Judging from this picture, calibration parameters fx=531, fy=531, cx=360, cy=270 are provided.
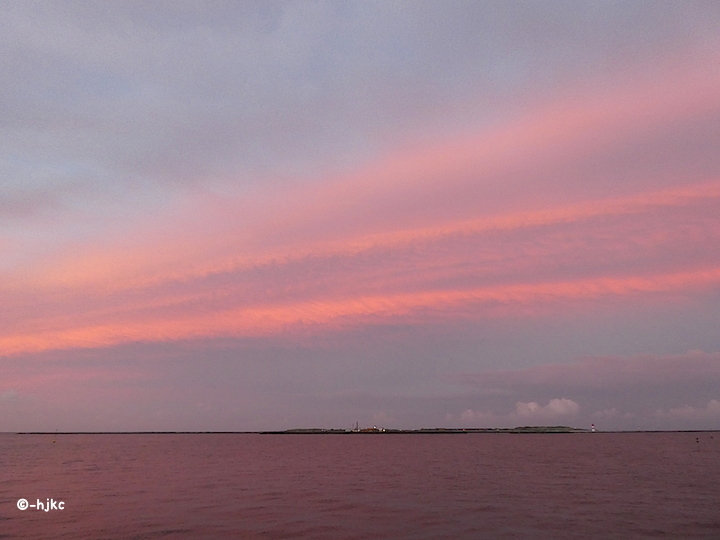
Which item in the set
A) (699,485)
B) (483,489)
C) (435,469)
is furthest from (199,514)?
(699,485)

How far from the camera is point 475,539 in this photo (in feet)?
116

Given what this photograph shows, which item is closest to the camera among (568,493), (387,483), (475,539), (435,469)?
(475,539)

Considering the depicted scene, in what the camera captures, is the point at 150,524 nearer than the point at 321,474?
Yes

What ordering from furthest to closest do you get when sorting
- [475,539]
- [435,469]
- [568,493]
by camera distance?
[435,469], [568,493], [475,539]

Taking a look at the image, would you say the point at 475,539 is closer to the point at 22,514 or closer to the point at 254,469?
the point at 22,514

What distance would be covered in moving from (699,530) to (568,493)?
18569mm

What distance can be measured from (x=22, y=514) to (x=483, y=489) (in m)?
45.0

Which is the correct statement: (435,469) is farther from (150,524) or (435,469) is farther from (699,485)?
(150,524)

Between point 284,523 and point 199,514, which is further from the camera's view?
point 199,514

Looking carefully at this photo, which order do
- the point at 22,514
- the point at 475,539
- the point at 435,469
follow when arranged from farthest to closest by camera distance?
the point at 435,469, the point at 22,514, the point at 475,539

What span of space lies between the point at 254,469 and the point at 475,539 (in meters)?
59.4

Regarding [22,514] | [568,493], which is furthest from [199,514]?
[568,493]

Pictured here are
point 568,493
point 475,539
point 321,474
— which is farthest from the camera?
point 321,474

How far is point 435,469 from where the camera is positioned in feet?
281
